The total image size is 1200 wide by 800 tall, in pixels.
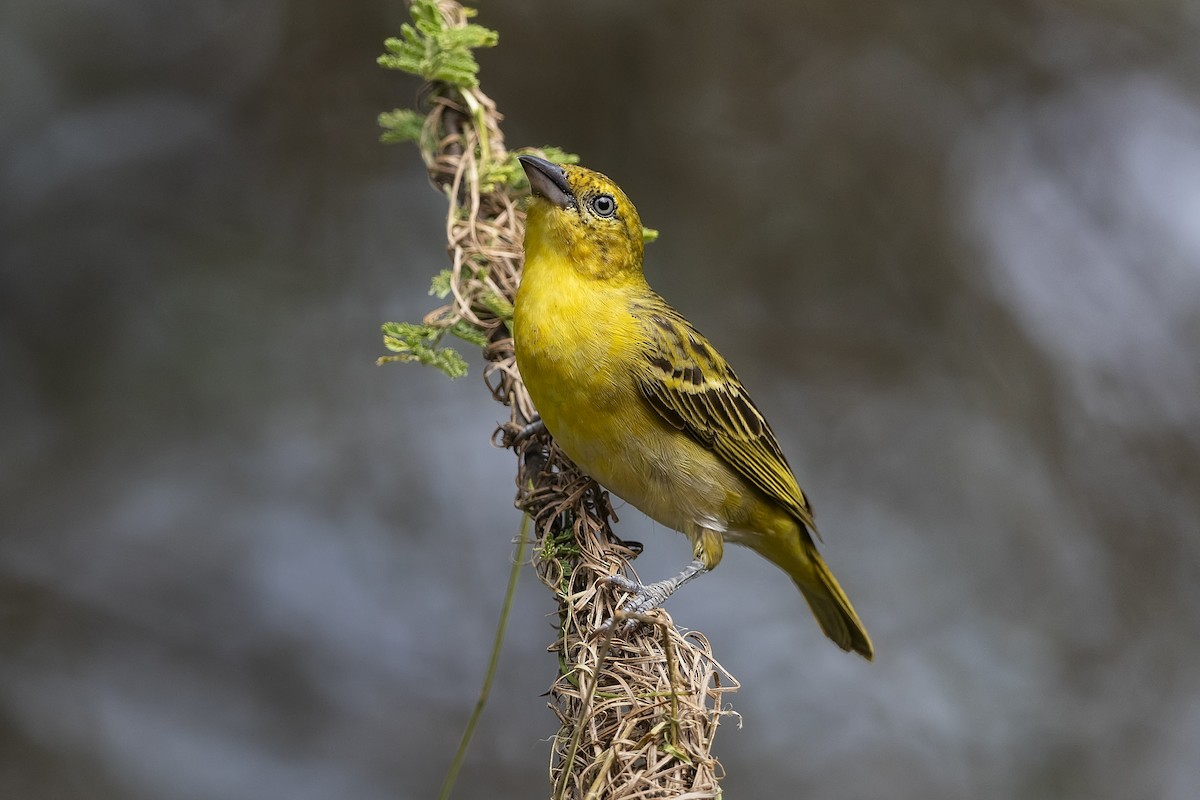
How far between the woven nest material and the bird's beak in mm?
218

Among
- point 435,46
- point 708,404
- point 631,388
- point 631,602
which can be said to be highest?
point 435,46

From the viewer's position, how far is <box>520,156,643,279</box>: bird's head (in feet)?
9.36

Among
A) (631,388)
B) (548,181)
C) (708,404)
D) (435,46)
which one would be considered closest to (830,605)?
(708,404)

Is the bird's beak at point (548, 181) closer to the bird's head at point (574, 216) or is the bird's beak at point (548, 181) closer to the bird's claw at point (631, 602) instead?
the bird's head at point (574, 216)

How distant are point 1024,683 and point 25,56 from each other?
5.14m

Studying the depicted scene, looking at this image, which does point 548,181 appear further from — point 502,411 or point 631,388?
point 502,411

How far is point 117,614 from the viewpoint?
4.42 metres

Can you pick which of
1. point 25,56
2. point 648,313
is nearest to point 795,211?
point 648,313

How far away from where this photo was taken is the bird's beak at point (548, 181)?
2803 mm

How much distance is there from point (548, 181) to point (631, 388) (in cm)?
60

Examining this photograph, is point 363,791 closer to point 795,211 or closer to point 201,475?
point 201,475

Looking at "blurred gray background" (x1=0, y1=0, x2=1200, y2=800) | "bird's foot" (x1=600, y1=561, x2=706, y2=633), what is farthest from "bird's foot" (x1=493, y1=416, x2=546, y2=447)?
"blurred gray background" (x1=0, y1=0, x2=1200, y2=800)

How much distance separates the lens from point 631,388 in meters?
2.85

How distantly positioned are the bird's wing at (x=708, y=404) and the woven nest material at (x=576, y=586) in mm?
329
